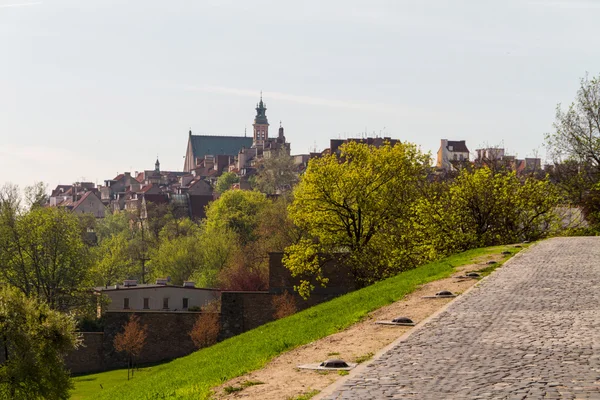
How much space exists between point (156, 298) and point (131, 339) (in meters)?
17.0

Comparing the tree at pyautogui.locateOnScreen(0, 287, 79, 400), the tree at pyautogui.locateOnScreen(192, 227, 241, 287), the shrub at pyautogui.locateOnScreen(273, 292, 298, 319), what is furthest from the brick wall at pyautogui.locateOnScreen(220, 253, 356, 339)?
the tree at pyautogui.locateOnScreen(192, 227, 241, 287)

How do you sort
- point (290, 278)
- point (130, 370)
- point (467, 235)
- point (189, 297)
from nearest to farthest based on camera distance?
point (467, 235), point (290, 278), point (130, 370), point (189, 297)

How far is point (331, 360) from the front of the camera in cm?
1339

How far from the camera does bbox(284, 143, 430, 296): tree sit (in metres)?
47.3

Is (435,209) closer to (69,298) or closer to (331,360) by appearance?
(331,360)

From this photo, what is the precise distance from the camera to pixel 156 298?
78250mm

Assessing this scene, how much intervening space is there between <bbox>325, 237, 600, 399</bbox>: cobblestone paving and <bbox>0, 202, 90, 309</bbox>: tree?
51404 mm

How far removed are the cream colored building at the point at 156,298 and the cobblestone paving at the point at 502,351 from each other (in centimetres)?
5877

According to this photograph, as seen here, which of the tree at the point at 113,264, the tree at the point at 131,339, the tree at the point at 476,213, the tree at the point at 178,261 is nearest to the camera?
the tree at the point at 476,213

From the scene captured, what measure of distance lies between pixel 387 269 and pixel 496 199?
232 inches

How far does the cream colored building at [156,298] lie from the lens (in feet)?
255

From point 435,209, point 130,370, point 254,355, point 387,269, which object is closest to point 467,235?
point 435,209

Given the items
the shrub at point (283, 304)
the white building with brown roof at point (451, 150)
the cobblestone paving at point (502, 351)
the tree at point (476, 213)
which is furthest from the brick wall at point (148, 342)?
the white building with brown roof at point (451, 150)

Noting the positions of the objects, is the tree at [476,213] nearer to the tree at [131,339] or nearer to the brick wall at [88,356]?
the tree at [131,339]
